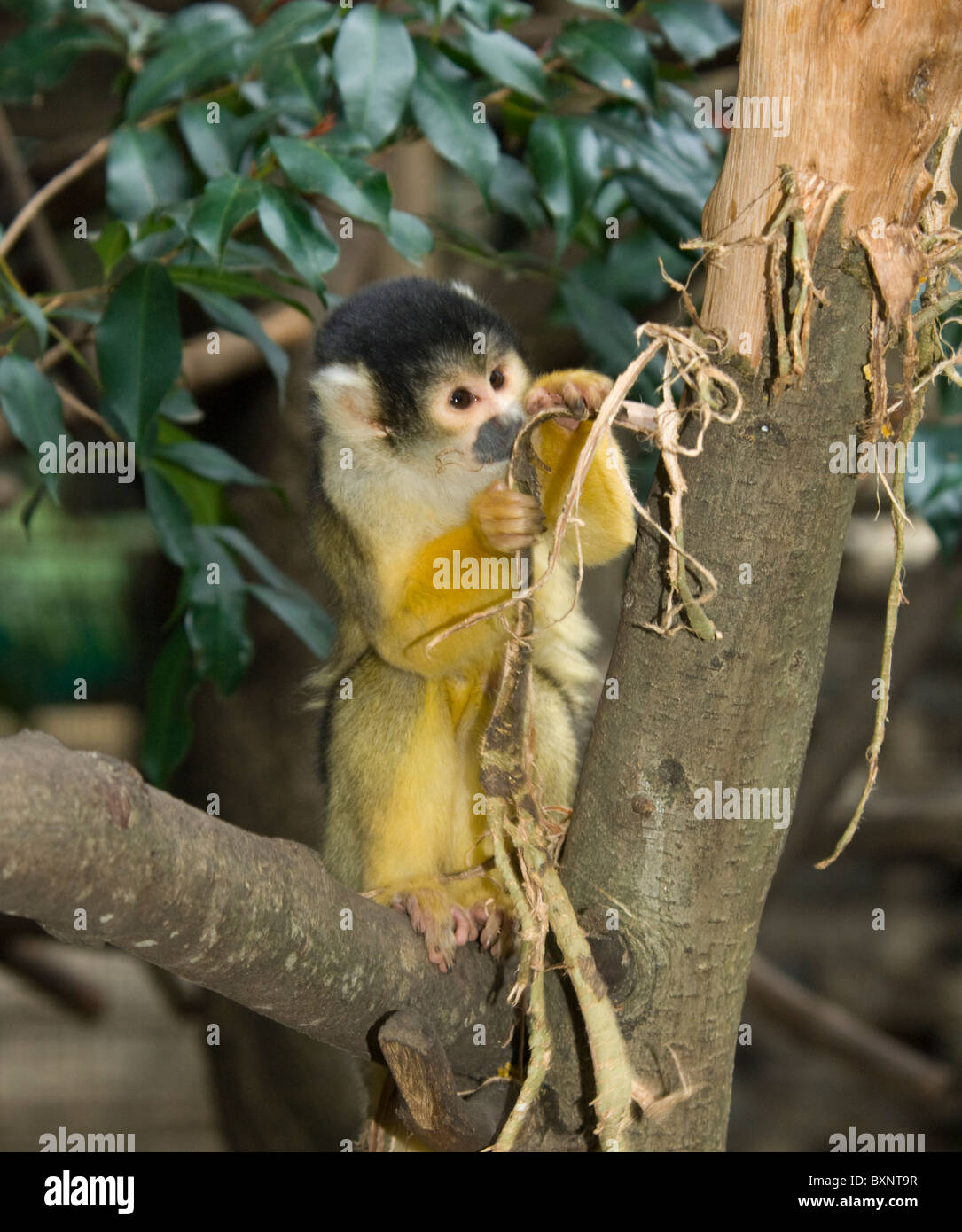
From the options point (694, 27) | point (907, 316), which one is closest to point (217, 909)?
point (907, 316)

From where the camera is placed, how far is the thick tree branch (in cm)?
151

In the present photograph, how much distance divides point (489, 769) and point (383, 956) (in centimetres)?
42

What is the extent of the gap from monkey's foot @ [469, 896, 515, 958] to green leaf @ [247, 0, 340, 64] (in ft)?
6.00

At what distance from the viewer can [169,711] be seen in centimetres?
322

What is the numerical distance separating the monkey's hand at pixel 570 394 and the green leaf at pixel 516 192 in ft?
3.29

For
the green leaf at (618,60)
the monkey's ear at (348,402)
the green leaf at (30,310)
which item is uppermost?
the green leaf at (618,60)

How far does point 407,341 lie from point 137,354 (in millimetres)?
560

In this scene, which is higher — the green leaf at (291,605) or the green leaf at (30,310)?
the green leaf at (30,310)

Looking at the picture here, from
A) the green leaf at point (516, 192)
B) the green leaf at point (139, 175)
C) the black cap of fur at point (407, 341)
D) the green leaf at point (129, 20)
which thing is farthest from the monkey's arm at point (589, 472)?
the green leaf at point (129, 20)

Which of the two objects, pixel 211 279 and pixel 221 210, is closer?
pixel 221 210

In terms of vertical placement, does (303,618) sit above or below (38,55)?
below

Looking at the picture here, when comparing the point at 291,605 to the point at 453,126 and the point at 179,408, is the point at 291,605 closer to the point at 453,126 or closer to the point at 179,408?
the point at 179,408

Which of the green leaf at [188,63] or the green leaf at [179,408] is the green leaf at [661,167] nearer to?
the green leaf at [188,63]

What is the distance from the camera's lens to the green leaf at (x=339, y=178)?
7.75ft
